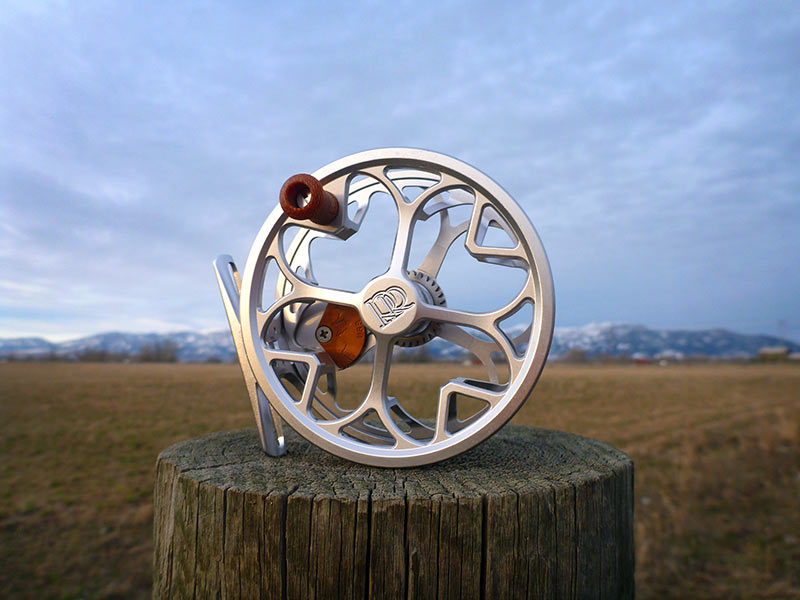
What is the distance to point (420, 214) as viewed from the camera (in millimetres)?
3195

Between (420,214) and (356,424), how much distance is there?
4.58 feet

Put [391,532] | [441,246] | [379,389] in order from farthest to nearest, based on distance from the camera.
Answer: [441,246], [379,389], [391,532]

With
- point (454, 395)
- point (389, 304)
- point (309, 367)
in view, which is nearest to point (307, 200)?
point (389, 304)

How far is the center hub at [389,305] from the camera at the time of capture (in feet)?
9.68

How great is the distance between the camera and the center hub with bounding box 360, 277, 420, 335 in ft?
9.68

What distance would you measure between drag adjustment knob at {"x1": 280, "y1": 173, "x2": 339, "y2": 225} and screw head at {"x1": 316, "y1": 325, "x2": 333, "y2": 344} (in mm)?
689

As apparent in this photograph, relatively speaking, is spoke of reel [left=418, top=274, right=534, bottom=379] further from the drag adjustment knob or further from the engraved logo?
the drag adjustment knob

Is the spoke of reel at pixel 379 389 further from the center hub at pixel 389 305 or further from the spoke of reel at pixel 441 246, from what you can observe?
the spoke of reel at pixel 441 246

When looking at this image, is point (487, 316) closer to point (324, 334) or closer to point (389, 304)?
point (389, 304)

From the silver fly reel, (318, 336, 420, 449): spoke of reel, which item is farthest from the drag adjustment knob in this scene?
(318, 336, 420, 449): spoke of reel

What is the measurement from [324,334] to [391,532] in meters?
1.37

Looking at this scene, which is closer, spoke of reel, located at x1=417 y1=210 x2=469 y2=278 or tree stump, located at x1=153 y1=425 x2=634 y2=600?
tree stump, located at x1=153 y1=425 x2=634 y2=600

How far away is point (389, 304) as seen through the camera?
2.98 meters

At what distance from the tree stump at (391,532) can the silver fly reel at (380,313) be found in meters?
0.29
